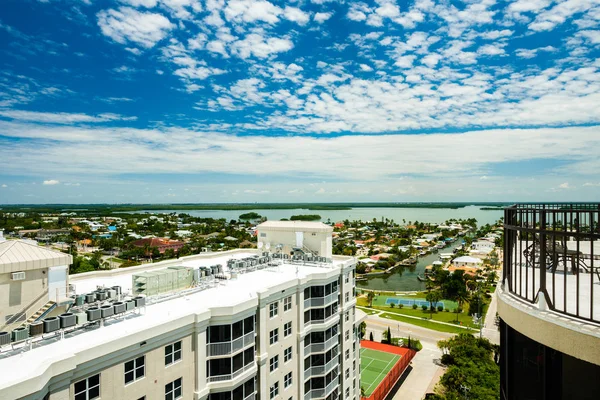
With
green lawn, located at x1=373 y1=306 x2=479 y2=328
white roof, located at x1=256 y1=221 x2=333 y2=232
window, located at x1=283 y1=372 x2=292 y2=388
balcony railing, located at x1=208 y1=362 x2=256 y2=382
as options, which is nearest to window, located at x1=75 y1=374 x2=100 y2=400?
balcony railing, located at x1=208 y1=362 x2=256 y2=382

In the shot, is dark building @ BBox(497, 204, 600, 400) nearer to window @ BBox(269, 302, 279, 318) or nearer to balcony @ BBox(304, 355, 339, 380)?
window @ BBox(269, 302, 279, 318)

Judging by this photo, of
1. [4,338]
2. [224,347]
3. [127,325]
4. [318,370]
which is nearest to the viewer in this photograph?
[4,338]

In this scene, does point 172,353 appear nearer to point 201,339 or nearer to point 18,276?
point 201,339

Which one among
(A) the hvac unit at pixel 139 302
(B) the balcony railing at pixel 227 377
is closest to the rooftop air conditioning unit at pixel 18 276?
(A) the hvac unit at pixel 139 302

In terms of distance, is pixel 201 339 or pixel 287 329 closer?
pixel 201 339

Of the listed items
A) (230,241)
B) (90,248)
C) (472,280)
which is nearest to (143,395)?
(472,280)

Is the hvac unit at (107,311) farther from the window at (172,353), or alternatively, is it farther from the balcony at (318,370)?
the balcony at (318,370)

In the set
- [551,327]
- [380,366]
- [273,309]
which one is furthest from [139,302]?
[380,366]
